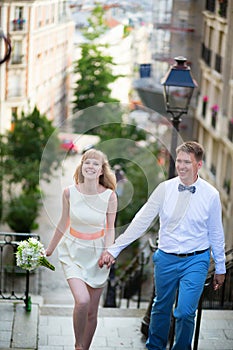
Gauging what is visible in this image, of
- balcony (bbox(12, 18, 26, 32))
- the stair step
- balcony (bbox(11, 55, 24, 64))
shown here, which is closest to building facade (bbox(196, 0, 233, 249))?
balcony (bbox(12, 18, 26, 32))

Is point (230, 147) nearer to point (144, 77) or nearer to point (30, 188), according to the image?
point (144, 77)

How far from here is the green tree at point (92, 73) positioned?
607 inches

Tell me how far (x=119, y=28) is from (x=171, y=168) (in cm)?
985

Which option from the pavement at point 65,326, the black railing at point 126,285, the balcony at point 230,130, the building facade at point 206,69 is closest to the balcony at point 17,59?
the building facade at point 206,69

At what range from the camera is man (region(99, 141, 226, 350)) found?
3.98 meters

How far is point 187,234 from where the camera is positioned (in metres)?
4.04

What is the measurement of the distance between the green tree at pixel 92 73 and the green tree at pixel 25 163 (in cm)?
86

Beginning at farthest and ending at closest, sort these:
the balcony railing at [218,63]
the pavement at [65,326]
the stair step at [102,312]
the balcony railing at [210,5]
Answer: the balcony railing at [218,63], the balcony railing at [210,5], the stair step at [102,312], the pavement at [65,326]

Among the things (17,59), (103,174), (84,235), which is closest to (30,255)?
(84,235)

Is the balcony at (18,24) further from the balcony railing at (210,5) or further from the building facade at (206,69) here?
the balcony railing at (210,5)

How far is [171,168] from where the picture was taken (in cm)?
560

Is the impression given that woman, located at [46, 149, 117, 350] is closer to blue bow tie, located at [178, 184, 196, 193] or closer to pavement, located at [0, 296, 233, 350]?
blue bow tie, located at [178, 184, 196, 193]

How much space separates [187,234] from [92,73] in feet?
40.0

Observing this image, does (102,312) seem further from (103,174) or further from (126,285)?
(126,285)
